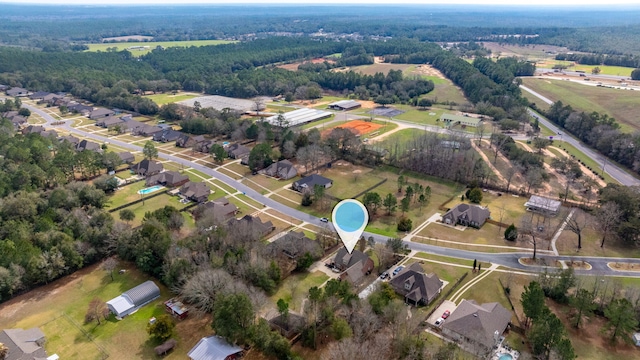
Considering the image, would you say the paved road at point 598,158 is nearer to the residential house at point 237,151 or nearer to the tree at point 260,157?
the tree at point 260,157

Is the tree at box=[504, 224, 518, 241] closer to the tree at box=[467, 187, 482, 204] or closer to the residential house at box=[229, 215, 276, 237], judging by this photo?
the tree at box=[467, 187, 482, 204]

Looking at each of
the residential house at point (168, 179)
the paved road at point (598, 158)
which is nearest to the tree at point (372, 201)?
the residential house at point (168, 179)

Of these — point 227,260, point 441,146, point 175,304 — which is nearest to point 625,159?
point 441,146

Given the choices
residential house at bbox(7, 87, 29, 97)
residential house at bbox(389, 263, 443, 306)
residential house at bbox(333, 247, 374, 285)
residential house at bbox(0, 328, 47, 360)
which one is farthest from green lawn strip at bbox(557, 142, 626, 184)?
residential house at bbox(7, 87, 29, 97)

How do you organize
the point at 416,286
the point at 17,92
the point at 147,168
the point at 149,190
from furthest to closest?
the point at 17,92, the point at 147,168, the point at 149,190, the point at 416,286

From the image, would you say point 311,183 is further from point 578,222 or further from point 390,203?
point 578,222

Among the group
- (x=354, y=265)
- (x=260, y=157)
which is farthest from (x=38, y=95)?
(x=354, y=265)
